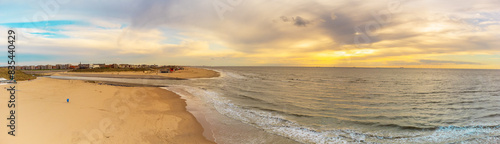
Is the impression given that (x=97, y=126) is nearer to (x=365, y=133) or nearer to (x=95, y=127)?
(x=95, y=127)

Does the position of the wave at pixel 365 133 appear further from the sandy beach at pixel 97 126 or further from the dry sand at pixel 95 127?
the dry sand at pixel 95 127

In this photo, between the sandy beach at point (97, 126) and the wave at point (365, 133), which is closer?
the sandy beach at point (97, 126)

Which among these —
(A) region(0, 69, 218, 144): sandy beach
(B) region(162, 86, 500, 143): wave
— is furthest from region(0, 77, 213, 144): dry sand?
(B) region(162, 86, 500, 143): wave

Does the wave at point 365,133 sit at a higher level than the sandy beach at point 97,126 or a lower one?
lower

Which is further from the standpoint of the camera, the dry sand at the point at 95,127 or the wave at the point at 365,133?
the wave at the point at 365,133

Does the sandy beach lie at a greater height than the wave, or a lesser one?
greater

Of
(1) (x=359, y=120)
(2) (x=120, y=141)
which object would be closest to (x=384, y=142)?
(1) (x=359, y=120)

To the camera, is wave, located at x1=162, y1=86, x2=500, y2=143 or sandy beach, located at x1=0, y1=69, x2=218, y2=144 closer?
sandy beach, located at x1=0, y1=69, x2=218, y2=144

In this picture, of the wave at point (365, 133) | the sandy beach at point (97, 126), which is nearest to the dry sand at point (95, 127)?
the sandy beach at point (97, 126)

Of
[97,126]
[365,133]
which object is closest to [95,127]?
[97,126]

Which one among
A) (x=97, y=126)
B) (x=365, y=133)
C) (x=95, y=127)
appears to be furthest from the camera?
(x=365, y=133)

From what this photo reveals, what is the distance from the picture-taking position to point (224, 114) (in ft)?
46.0

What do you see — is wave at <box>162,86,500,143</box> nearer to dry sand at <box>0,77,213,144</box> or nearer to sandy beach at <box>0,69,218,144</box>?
sandy beach at <box>0,69,218,144</box>

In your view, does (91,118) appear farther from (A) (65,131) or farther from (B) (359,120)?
(B) (359,120)
